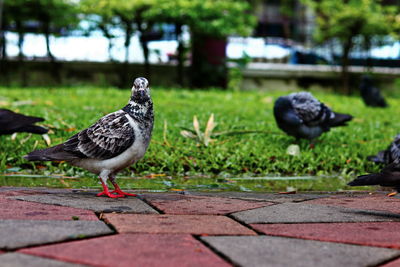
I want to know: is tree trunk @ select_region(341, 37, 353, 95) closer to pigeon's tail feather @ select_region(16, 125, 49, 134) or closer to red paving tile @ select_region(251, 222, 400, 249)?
pigeon's tail feather @ select_region(16, 125, 49, 134)

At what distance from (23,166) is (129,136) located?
1.90 meters

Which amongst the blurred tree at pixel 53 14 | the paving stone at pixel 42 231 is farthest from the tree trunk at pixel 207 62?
the paving stone at pixel 42 231

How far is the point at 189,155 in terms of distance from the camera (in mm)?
5488

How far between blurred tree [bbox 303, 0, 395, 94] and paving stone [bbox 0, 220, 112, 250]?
40.7ft

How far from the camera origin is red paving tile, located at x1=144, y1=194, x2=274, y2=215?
3189 millimetres

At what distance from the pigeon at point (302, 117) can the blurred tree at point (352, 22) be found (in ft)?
27.4

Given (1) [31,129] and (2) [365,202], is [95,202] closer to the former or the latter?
(2) [365,202]

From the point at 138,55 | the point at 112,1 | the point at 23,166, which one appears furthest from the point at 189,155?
the point at 138,55

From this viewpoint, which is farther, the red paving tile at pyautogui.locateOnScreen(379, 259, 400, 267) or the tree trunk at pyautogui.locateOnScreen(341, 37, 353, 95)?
the tree trunk at pyautogui.locateOnScreen(341, 37, 353, 95)

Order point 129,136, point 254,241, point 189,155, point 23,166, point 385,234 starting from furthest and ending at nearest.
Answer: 1. point 189,155
2. point 23,166
3. point 129,136
4. point 385,234
5. point 254,241

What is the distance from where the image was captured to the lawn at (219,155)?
4.66 metres

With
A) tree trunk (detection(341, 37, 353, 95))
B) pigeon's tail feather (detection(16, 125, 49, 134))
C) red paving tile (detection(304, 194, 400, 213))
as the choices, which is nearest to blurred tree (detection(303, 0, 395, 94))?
tree trunk (detection(341, 37, 353, 95))

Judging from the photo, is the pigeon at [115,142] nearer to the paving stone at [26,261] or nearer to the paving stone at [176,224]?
the paving stone at [176,224]

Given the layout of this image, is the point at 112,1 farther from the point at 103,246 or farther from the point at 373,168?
the point at 103,246
